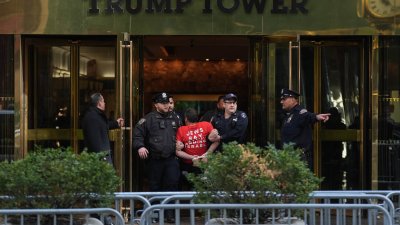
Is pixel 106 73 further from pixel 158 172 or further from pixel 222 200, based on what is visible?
pixel 222 200

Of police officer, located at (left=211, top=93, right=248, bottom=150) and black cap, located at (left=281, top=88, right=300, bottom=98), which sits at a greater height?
black cap, located at (left=281, top=88, right=300, bottom=98)

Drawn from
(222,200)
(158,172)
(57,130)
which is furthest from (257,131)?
(222,200)

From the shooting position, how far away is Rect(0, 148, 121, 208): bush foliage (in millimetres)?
5723

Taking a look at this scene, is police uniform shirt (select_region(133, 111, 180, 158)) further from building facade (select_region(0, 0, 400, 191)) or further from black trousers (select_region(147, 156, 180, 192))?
building facade (select_region(0, 0, 400, 191))

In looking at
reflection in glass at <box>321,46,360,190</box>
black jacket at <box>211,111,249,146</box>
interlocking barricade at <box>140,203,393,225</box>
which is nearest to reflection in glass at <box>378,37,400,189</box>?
reflection in glass at <box>321,46,360,190</box>

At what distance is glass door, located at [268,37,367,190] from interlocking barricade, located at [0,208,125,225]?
18.9 feet

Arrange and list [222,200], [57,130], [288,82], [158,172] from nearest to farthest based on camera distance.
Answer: [222,200]
[158,172]
[288,82]
[57,130]

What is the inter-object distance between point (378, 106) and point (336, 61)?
1.05 meters

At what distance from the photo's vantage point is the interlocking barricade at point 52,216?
17.9 feet

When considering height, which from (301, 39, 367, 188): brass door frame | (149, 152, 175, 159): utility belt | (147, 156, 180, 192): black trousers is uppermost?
(301, 39, 367, 188): brass door frame

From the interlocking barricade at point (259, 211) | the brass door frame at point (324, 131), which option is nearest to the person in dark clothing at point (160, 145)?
the brass door frame at point (324, 131)

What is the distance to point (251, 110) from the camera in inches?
434

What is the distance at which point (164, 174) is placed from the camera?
955 cm

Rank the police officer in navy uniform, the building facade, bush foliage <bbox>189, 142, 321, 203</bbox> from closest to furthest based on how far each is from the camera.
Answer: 1. bush foliage <bbox>189, 142, 321, 203</bbox>
2. the police officer in navy uniform
3. the building facade
